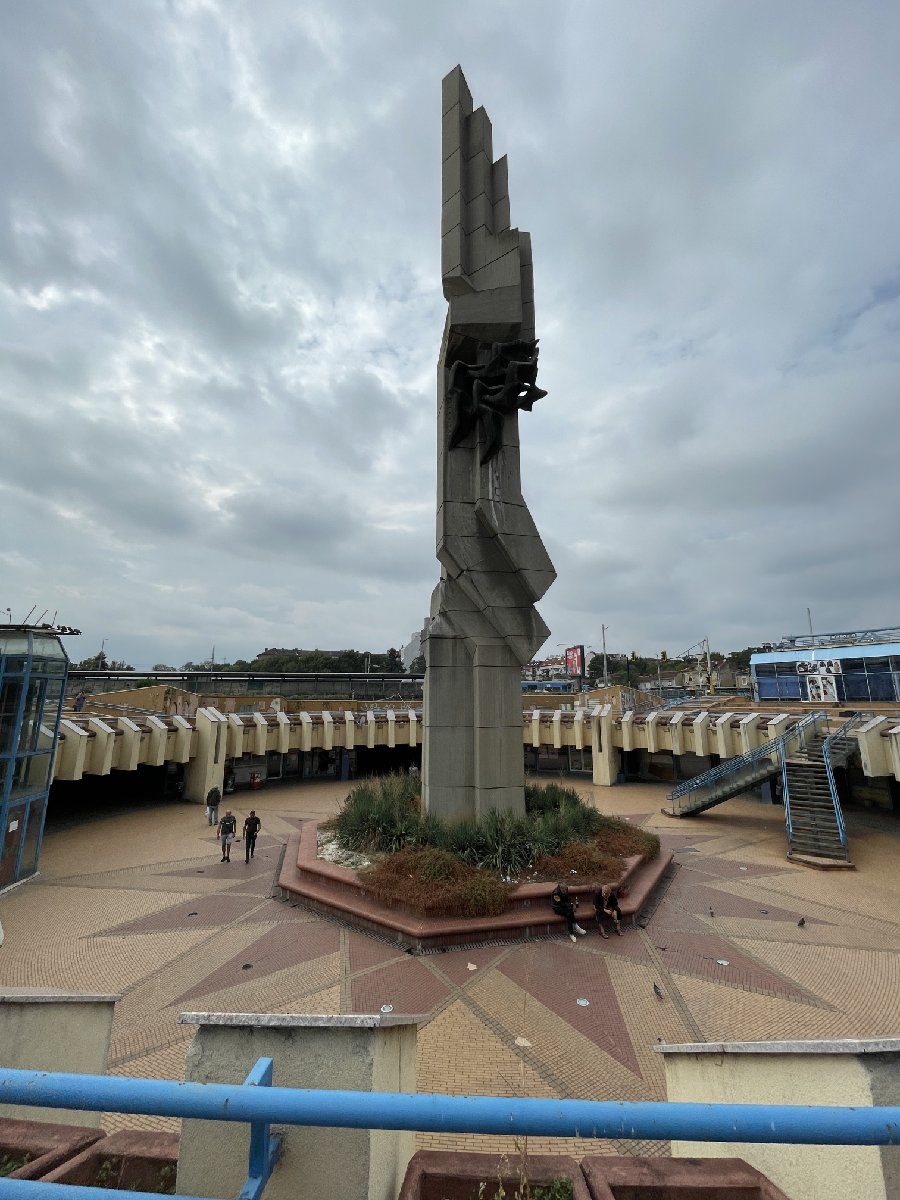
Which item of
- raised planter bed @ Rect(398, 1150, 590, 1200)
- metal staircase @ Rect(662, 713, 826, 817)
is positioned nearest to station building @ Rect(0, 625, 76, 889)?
raised planter bed @ Rect(398, 1150, 590, 1200)

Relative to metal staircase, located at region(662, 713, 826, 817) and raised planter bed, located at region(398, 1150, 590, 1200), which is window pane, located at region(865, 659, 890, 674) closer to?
metal staircase, located at region(662, 713, 826, 817)

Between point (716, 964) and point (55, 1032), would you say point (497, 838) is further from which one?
point (55, 1032)

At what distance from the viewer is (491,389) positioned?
1362 centimetres


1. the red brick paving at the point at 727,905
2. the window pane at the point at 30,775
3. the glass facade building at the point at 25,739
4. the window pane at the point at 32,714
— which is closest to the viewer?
the red brick paving at the point at 727,905

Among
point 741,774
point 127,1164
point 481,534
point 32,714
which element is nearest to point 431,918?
point 127,1164

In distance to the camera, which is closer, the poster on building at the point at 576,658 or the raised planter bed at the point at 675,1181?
the raised planter bed at the point at 675,1181

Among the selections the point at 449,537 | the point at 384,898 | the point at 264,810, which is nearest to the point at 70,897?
the point at 384,898

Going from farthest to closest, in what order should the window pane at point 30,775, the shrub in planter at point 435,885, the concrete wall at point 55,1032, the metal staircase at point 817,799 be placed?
the metal staircase at point 817,799
the window pane at point 30,775
the shrub in planter at point 435,885
the concrete wall at point 55,1032

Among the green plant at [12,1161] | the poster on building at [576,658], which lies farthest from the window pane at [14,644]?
the poster on building at [576,658]

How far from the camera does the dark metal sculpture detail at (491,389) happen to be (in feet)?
44.2

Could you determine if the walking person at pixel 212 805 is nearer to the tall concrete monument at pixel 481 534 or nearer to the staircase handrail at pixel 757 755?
the tall concrete monument at pixel 481 534

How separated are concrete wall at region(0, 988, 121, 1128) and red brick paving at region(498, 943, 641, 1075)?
18.8ft

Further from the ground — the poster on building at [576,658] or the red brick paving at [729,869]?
the poster on building at [576,658]

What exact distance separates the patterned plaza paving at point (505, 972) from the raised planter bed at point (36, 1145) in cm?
398
